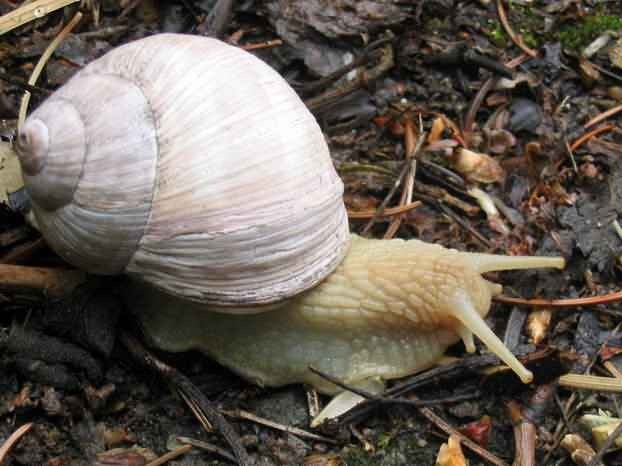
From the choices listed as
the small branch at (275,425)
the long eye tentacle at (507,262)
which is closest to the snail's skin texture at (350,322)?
the long eye tentacle at (507,262)

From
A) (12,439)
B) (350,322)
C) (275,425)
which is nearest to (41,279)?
(12,439)

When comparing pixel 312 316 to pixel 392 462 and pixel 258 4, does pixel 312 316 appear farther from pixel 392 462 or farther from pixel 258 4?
pixel 258 4

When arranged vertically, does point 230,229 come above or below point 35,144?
below

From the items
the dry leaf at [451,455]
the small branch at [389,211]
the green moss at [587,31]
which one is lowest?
the dry leaf at [451,455]

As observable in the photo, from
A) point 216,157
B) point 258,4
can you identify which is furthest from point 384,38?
point 216,157

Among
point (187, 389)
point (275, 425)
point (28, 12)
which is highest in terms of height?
point (28, 12)

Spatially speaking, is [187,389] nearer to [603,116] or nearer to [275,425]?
[275,425]

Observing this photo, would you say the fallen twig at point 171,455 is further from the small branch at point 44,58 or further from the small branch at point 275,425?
the small branch at point 44,58
